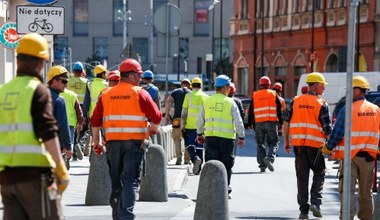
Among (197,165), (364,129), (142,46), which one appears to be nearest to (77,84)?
Answer: (197,165)

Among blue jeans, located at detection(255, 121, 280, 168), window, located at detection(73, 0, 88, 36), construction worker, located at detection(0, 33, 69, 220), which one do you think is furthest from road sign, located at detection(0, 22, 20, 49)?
window, located at detection(73, 0, 88, 36)

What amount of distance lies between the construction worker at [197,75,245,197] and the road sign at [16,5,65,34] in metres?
2.66

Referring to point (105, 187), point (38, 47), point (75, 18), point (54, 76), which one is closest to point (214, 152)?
point (105, 187)

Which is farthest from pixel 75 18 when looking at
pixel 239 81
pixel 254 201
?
pixel 254 201

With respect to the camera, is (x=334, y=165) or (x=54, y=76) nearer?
(x=54, y=76)

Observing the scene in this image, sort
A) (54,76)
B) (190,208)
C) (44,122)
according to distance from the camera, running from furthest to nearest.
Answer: (190,208) < (54,76) < (44,122)

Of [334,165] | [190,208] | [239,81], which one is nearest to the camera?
[190,208]

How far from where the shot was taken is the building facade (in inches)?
2328

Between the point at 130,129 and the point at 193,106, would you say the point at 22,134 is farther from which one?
the point at 193,106

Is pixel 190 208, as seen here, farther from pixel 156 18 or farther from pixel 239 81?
pixel 239 81

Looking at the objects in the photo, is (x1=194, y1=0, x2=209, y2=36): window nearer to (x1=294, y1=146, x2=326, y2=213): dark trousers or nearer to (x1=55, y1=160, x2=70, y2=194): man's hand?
(x1=294, y1=146, x2=326, y2=213): dark trousers

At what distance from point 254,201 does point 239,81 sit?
60.2 metres

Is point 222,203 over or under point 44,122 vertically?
under

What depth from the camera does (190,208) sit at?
55.1 feet
